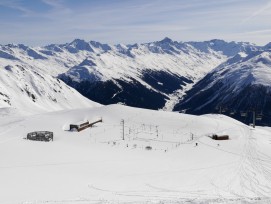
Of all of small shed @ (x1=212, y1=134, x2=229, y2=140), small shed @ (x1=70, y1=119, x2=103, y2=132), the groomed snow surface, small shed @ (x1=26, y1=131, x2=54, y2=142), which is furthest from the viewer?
small shed @ (x1=70, y1=119, x2=103, y2=132)

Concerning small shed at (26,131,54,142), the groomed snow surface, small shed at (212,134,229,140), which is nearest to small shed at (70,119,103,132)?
the groomed snow surface

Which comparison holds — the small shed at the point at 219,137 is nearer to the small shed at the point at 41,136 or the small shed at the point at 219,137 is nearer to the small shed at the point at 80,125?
the small shed at the point at 80,125

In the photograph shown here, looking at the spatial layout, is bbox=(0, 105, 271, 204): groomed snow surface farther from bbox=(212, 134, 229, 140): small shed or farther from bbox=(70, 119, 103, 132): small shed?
bbox=(70, 119, 103, 132): small shed

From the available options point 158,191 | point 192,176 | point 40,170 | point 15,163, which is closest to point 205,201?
point 158,191

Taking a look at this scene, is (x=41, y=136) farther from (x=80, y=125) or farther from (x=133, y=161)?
(x=133, y=161)

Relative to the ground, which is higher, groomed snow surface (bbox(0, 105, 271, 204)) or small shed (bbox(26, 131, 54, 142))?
small shed (bbox(26, 131, 54, 142))

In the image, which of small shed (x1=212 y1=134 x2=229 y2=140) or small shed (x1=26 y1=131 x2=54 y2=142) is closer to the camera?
small shed (x1=26 y1=131 x2=54 y2=142)

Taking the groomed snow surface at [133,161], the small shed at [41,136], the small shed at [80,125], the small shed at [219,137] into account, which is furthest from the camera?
the small shed at [80,125]

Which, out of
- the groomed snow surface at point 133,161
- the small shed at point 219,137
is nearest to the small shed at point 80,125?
the groomed snow surface at point 133,161
